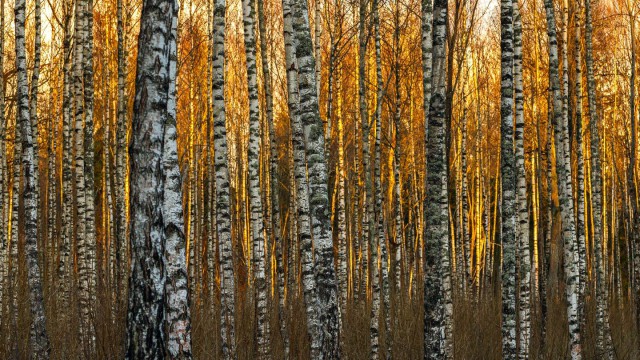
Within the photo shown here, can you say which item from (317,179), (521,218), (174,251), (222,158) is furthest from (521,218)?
(174,251)

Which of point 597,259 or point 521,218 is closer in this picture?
point 521,218

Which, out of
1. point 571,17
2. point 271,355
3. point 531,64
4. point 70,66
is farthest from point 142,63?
point 531,64

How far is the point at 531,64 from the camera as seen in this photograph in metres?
17.5

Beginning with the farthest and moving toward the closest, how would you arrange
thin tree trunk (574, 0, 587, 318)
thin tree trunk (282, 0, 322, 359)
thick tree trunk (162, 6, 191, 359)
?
thin tree trunk (574, 0, 587, 318), thin tree trunk (282, 0, 322, 359), thick tree trunk (162, 6, 191, 359)

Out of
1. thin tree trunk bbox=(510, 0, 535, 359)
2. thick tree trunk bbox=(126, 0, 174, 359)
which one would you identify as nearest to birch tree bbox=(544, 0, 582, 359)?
thin tree trunk bbox=(510, 0, 535, 359)

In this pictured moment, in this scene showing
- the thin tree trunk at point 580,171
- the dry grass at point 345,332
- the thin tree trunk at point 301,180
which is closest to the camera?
the dry grass at point 345,332

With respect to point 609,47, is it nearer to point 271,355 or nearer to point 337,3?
point 337,3

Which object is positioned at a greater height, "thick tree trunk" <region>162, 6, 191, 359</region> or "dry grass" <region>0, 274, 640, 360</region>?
"thick tree trunk" <region>162, 6, 191, 359</region>

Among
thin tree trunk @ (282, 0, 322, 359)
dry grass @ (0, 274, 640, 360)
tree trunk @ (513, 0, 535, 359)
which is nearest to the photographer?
dry grass @ (0, 274, 640, 360)

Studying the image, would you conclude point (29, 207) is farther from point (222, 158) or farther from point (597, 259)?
point (597, 259)

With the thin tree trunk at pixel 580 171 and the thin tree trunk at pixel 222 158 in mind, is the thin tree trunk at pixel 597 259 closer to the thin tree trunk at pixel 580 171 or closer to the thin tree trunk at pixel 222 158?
the thin tree trunk at pixel 580 171

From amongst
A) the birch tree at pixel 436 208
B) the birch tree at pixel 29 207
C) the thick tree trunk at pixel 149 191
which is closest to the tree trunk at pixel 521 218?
the birch tree at pixel 436 208

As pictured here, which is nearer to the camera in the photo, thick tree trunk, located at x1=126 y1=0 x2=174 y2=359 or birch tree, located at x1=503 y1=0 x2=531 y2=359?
thick tree trunk, located at x1=126 y1=0 x2=174 y2=359

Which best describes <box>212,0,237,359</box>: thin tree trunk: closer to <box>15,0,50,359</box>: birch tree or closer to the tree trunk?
<box>15,0,50,359</box>: birch tree
